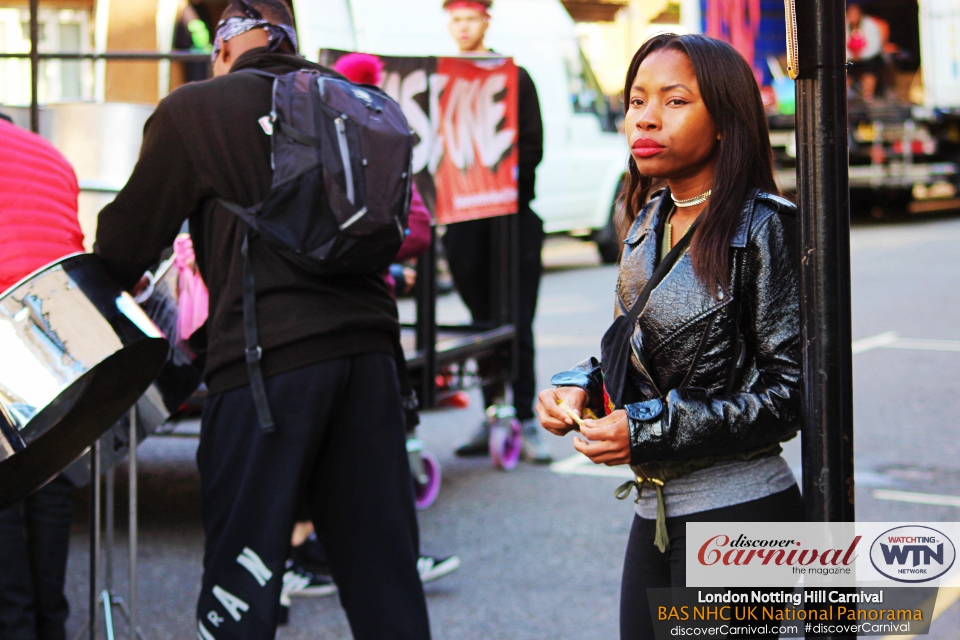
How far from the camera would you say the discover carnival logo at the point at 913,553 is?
2299 millimetres

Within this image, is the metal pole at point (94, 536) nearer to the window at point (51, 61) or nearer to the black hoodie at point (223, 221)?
the black hoodie at point (223, 221)

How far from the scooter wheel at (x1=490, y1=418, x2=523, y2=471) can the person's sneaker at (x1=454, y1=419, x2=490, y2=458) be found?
22 centimetres

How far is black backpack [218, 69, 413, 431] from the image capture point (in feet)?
8.79

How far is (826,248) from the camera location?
5.90ft

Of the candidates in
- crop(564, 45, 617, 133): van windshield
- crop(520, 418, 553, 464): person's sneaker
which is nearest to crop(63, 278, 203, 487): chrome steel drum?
crop(520, 418, 553, 464): person's sneaker

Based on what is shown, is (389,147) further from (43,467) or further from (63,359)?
(43,467)

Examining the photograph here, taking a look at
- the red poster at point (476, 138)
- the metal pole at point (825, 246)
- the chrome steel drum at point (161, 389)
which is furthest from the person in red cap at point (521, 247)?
the metal pole at point (825, 246)

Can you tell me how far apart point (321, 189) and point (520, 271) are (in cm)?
332

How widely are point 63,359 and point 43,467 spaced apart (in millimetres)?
375

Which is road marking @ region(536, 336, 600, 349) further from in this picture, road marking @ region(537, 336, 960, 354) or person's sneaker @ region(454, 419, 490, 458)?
person's sneaker @ region(454, 419, 490, 458)

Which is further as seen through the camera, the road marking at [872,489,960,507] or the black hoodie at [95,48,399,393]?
the road marking at [872,489,960,507]

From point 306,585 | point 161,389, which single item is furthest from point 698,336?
point 306,585

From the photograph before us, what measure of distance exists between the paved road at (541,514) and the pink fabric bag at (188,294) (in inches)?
51.1

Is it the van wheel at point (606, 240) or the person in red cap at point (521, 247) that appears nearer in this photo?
the person in red cap at point (521, 247)
